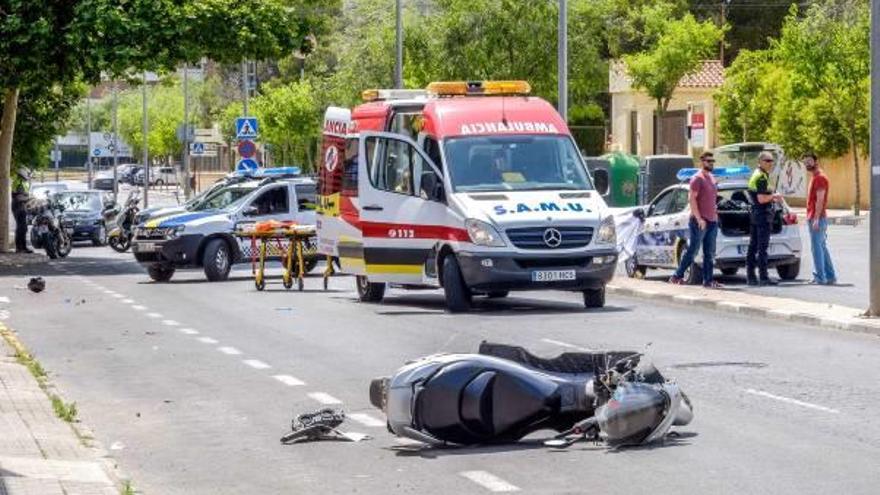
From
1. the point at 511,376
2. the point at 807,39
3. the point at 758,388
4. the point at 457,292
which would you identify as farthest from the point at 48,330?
the point at 807,39

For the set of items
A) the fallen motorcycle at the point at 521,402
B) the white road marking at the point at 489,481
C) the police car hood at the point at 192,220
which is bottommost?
the white road marking at the point at 489,481

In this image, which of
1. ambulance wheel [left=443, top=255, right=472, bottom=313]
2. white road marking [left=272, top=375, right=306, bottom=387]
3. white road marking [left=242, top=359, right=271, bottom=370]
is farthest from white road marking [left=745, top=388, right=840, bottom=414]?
ambulance wheel [left=443, top=255, right=472, bottom=313]

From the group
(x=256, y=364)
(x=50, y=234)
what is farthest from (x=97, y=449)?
(x=50, y=234)

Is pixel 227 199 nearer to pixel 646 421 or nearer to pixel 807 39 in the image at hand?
pixel 646 421

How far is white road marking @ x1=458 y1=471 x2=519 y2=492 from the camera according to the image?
1088cm

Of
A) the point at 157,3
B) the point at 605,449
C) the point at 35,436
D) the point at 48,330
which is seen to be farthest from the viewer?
the point at 157,3

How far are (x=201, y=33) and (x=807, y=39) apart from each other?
90.0ft

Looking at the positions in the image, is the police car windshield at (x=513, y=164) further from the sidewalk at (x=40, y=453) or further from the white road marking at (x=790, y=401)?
the white road marking at (x=790, y=401)

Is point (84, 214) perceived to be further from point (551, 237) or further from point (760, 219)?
point (551, 237)

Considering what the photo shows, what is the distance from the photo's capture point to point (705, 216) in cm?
2866

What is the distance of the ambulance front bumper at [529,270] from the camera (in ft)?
81.1

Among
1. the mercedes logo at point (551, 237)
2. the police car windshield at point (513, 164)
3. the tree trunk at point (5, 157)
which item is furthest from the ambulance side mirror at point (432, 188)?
the tree trunk at point (5, 157)

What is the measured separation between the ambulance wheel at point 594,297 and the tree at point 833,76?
1383 inches

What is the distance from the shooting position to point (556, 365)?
13.0 meters
